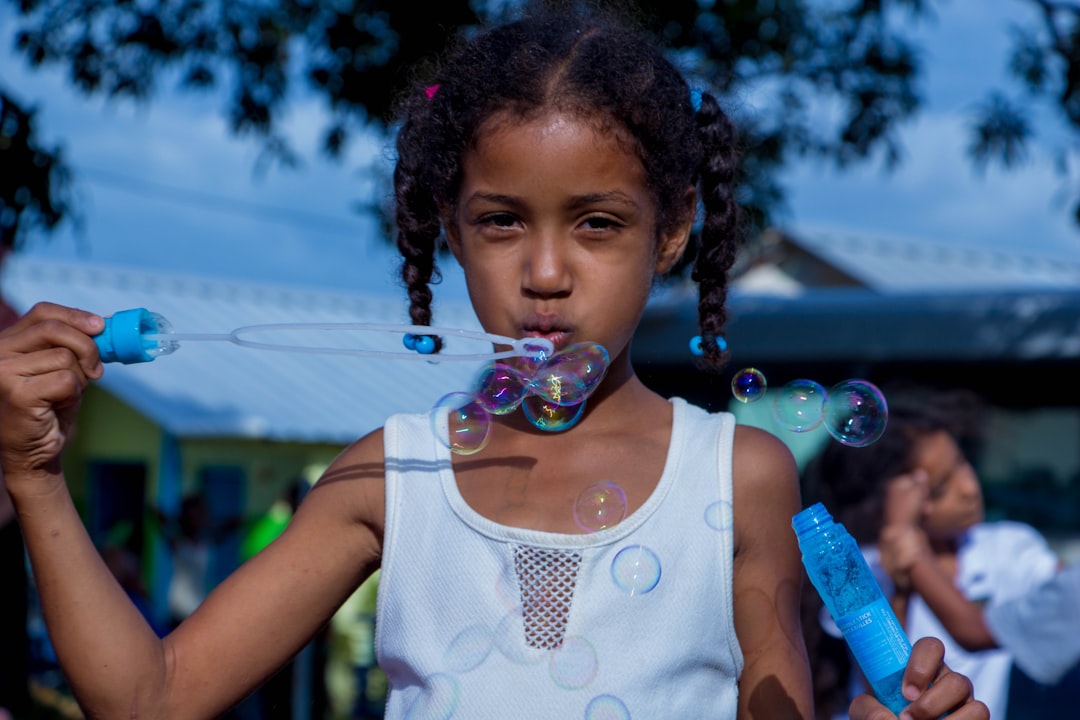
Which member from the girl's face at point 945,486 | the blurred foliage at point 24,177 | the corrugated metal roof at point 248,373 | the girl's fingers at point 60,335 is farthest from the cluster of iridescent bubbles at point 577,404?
the corrugated metal roof at point 248,373

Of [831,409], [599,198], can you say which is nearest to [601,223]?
[599,198]

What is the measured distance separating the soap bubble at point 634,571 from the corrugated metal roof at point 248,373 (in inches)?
302

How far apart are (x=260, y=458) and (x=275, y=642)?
403 inches

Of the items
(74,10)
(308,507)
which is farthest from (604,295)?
(74,10)

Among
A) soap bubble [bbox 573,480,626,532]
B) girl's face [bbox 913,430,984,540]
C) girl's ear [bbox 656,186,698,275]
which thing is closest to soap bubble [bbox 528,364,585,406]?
soap bubble [bbox 573,480,626,532]

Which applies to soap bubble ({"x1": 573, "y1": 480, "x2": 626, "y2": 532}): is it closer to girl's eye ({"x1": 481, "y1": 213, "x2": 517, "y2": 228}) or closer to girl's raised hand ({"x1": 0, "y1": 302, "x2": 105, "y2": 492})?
girl's eye ({"x1": 481, "y1": 213, "x2": 517, "y2": 228})

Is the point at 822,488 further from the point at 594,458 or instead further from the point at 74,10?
the point at 74,10

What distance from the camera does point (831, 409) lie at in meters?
1.88

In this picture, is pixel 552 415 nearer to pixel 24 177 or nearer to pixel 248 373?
pixel 24 177

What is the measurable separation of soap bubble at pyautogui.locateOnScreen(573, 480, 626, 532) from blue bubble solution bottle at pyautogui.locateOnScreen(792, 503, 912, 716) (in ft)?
0.85

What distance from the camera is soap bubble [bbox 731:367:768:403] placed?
6.25ft

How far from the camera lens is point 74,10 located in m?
5.41

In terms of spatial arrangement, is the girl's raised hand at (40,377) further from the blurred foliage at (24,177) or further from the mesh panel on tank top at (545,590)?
the blurred foliage at (24,177)

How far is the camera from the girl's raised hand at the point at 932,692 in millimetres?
1175
